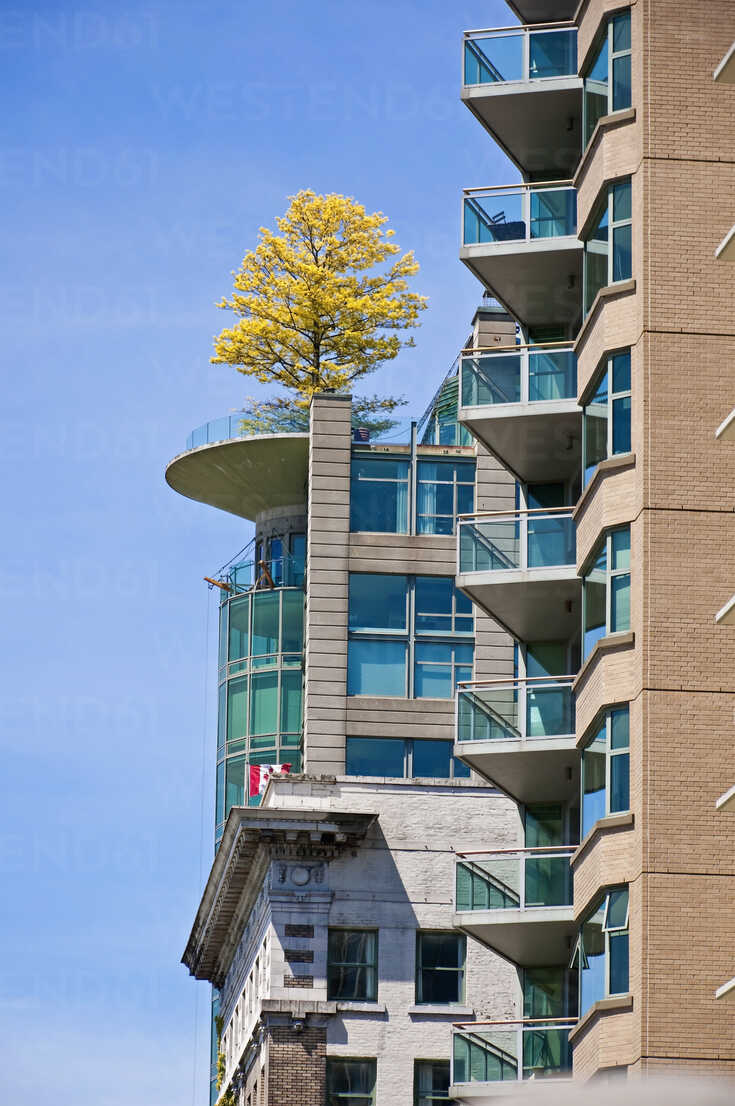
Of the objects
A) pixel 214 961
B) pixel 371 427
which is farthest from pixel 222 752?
pixel 371 427

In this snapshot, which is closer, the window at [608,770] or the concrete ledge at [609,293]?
the window at [608,770]

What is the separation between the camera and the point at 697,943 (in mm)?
34344

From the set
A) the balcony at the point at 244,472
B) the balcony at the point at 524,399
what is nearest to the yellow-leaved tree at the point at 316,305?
the balcony at the point at 244,472

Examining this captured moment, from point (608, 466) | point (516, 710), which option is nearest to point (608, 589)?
point (608, 466)

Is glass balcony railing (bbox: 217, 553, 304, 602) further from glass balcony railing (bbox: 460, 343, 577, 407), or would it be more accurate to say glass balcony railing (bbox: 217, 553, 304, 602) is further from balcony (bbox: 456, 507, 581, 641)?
glass balcony railing (bbox: 460, 343, 577, 407)

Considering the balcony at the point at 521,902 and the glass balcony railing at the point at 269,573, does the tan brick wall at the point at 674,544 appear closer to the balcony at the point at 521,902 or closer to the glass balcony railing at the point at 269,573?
the balcony at the point at 521,902

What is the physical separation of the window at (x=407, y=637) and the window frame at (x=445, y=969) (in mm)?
7343

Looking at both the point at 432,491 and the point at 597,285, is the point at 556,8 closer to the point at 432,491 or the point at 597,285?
the point at 597,285

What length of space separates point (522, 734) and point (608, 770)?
5.18m

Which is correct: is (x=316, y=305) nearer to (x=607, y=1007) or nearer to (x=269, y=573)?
(x=269, y=573)

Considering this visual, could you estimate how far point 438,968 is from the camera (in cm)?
5547

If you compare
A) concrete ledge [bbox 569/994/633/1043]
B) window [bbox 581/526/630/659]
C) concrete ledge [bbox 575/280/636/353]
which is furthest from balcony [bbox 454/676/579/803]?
concrete ledge [bbox 575/280/636/353]

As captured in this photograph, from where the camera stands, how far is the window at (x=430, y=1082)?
54125 mm

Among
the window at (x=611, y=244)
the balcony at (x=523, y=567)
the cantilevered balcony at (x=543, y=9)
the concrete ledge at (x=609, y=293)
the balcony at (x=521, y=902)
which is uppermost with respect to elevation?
the cantilevered balcony at (x=543, y=9)
